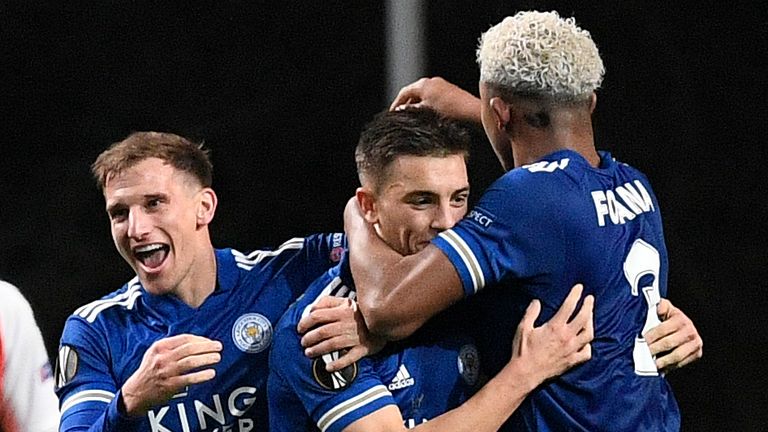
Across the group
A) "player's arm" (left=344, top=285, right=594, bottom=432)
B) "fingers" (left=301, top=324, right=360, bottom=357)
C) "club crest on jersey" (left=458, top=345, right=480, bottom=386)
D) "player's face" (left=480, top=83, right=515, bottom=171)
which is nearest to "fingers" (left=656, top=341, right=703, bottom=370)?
"player's arm" (left=344, top=285, right=594, bottom=432)

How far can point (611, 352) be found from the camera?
7.75 feet

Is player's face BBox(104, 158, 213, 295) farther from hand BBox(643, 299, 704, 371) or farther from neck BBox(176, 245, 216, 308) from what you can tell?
hand BBox(643, 299, 704, 371)

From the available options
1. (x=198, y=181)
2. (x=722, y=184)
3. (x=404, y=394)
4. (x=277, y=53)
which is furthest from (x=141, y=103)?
(x=404, y=394)

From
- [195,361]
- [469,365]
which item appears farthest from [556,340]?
[195,361]

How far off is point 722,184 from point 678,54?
0.42m

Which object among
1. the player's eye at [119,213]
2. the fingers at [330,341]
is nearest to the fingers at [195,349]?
the fingers at [330,341]

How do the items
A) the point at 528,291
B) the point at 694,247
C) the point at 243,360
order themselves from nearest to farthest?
the point at 528,291
the point at 243,360
the point at 694,247

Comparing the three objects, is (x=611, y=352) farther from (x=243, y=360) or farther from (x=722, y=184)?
(x=722, y=184)

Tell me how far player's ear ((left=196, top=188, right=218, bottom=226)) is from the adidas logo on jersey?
648 mm

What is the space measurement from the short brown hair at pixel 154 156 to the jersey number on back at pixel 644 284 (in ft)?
3.15

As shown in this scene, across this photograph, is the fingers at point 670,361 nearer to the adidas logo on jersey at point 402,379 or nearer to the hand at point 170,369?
the adidas logo on jersey at point 402,379

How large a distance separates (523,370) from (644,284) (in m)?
0.28

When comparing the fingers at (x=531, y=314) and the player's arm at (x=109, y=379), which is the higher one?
the fingers at (x=531, y=314)

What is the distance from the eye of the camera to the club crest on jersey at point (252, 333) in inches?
108
